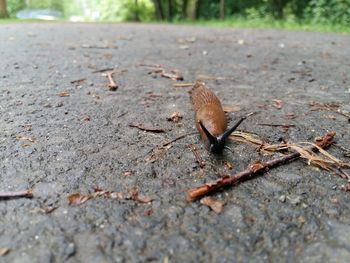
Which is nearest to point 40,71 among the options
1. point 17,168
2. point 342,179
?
point 17,168

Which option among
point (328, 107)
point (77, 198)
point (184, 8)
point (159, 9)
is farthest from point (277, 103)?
point (159, 9)

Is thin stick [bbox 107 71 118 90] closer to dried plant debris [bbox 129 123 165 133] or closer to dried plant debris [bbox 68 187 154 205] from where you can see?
dried plant debris [bbox 129 123 165 133]

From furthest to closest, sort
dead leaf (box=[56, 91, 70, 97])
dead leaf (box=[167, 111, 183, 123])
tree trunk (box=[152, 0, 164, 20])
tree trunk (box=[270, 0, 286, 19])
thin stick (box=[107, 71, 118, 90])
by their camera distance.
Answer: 1. tree trunk (box=[152, 0, 164, 20])
2. tree trunk (box=[270, 0, 286, 19])
3. thin stick (box=[107, 71, 118, 90])
4. dead leaf (box=[56, 91, 70, 97])
5. dead leaf (box=[167, 111, 183, 123])

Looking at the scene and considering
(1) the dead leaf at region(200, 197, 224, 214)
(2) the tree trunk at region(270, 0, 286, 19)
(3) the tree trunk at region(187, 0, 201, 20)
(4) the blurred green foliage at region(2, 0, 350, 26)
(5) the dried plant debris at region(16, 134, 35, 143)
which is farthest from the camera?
(3) the tree trunk at region(187, 0, 201, 20)

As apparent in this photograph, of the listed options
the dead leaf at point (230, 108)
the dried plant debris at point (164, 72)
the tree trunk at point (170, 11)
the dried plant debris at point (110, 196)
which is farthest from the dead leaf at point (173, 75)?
the tree trunk at point (170, 11)

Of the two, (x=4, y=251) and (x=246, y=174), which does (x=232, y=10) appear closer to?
(x=246, y=174)

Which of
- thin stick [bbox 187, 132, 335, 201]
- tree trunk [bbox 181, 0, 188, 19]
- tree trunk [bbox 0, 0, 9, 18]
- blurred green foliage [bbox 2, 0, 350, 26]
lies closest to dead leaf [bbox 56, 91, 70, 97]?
thin stick [bbox 187, 132, 335, 201]
